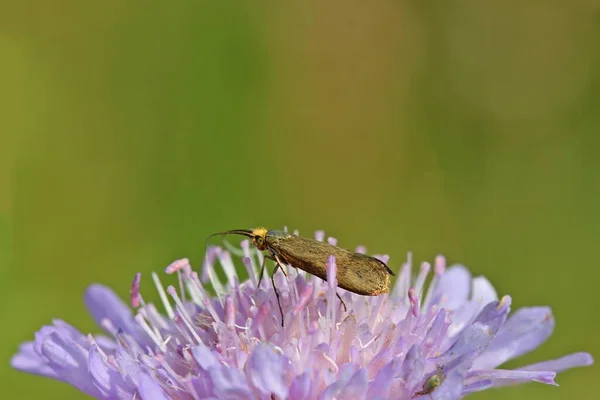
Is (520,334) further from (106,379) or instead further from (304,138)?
(304,138)

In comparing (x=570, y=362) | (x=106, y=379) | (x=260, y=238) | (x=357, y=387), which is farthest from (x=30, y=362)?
(x=570, y=362)

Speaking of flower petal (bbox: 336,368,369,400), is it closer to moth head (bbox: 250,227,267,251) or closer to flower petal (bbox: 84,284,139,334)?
moth head (bbox: 250,227,267,251)

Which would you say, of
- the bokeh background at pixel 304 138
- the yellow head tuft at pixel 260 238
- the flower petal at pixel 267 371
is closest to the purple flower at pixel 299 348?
the flower petal at pixel 267 371

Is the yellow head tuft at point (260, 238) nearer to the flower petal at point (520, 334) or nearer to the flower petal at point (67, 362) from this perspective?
the flower petal at point (67, 362)

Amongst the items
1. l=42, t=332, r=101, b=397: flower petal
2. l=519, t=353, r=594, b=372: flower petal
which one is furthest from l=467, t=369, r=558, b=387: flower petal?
l=42, t=332, r=101, b=397: flower petal

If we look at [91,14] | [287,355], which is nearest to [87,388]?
[287,355]

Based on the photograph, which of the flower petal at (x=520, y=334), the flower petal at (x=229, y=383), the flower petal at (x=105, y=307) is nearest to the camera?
the flower petal at (x=229, y=383)

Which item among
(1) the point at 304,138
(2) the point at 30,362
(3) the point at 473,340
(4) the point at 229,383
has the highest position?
(1) the point at 304,138
